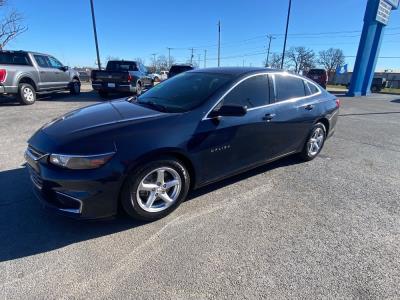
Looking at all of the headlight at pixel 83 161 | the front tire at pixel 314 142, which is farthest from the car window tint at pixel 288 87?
the headlight at pixel 83 161

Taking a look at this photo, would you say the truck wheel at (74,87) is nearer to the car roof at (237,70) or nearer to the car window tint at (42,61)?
the car window tint at (42,61)

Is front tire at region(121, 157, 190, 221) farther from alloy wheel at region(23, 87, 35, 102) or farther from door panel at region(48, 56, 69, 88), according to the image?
door panel at region(48, 56, 69, 88)

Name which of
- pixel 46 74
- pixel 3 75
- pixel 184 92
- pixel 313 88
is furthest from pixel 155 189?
pixel 46 74

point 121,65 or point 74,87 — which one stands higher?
point 121,65

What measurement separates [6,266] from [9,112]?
788cm

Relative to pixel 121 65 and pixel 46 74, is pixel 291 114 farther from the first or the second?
pixel 121 65

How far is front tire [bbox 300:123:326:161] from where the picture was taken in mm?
Answer: 4607

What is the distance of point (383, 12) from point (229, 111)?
72.2ft

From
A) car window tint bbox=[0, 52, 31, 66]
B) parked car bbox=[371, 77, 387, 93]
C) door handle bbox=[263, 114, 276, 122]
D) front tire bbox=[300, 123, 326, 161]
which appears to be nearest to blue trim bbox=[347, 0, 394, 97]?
parked car bbox=[371, 77, 387, 93]

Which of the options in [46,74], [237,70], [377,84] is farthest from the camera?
[377,84]

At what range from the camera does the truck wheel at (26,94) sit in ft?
31.6

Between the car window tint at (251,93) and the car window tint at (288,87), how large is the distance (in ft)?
0.85

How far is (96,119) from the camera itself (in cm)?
294

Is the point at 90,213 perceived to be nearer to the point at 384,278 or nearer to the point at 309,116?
the point at 384,278
